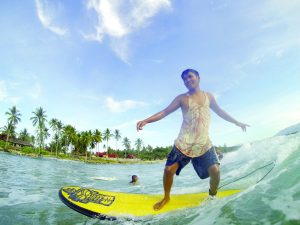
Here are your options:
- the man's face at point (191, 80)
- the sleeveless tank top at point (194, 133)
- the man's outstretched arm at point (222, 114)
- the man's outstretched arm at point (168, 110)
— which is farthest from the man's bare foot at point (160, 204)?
the man's face at point (191, 80)

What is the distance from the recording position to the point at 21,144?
74.4m

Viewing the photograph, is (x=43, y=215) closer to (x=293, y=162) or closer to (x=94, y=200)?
(x=94, y=200)

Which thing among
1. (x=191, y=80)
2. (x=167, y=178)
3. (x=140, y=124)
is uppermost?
(x=191, y=80)

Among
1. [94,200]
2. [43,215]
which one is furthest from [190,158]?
[43,215]

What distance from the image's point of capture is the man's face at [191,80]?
4.11 meters

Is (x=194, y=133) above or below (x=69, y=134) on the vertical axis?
below

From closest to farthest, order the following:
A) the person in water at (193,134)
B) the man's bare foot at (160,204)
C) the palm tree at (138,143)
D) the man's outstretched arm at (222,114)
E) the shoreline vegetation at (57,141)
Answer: the person in water at (193,134), the man's bare foot at (160,204), the man's outstretched arm at (222,114), the shoreline vegetation at (57,141), the palm tree at (138,143)

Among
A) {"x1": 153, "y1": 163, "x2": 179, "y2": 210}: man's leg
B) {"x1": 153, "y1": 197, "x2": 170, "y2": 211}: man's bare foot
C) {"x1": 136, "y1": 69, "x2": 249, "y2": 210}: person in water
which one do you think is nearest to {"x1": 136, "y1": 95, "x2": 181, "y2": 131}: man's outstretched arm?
{"x1": 136, "y1": 69, "x2": 249, "y2": 210}: person in water

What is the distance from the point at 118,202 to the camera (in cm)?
485

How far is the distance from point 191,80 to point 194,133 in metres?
0.81

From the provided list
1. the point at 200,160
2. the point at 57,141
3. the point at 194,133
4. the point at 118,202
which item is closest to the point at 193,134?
the point at 194,133

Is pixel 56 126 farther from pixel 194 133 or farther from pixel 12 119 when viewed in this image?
pixel 194 133

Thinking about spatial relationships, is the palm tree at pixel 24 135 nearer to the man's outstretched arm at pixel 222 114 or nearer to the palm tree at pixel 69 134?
the palm tree at pixel 69 134

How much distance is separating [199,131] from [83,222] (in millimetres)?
2479
